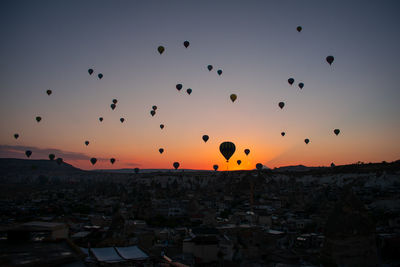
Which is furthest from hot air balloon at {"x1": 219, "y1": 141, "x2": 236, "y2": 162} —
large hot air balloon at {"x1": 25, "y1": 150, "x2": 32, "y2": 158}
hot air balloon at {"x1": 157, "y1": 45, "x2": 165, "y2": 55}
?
large hot air balloon at {"x1": 25, "y1": 150, "x2": 32, "y2": 158}

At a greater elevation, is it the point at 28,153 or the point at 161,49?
the point at 161,49

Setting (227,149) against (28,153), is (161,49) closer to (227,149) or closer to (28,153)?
(227,149)

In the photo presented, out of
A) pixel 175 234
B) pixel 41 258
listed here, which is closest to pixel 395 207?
pixel 175 234

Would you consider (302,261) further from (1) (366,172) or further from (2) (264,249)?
(1) (366,172)

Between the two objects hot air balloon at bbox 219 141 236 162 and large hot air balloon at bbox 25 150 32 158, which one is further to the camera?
large hot air balloon at bbox 25 150 32 158

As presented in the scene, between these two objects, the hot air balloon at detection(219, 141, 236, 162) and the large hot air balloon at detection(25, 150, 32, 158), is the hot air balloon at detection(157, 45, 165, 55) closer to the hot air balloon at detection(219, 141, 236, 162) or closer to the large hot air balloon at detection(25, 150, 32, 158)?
the hot air balloon at detection(219, 141, 236, 162)

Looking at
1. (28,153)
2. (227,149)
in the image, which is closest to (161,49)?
(227,149)

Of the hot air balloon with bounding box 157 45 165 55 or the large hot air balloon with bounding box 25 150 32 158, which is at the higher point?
the hot air balloon with bounding box 157 45 165 55

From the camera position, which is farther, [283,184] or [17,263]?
[283,184]
